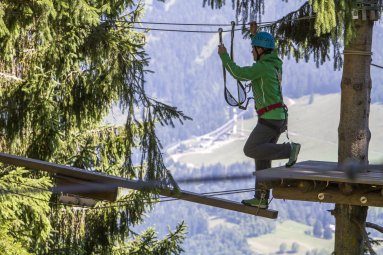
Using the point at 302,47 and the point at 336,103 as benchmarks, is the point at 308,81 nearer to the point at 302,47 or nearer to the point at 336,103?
the point at 336,103

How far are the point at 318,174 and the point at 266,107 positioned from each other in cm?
65

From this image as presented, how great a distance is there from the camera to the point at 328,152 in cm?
10906

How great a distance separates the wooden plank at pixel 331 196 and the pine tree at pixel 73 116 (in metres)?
0.90

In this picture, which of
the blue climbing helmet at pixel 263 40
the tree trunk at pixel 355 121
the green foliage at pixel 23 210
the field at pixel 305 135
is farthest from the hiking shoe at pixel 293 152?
the field at pixel 305 135

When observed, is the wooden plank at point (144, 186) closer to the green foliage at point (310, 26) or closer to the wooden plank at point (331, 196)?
the wooden plank at point (331, 196)

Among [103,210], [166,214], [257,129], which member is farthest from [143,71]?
Result: [166,214]

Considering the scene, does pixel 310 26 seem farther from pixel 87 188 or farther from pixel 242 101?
pixel 87 188

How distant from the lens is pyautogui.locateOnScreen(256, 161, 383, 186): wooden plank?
23.9 feet

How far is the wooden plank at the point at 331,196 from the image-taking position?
24.8 feet

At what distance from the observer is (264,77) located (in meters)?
7.66

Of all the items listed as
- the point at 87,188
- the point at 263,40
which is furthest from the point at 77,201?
the point at 263,40

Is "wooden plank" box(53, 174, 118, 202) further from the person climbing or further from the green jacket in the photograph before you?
the green jacket

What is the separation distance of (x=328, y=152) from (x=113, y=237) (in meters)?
96.5

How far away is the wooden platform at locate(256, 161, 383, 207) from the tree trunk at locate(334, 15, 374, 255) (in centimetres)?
71
